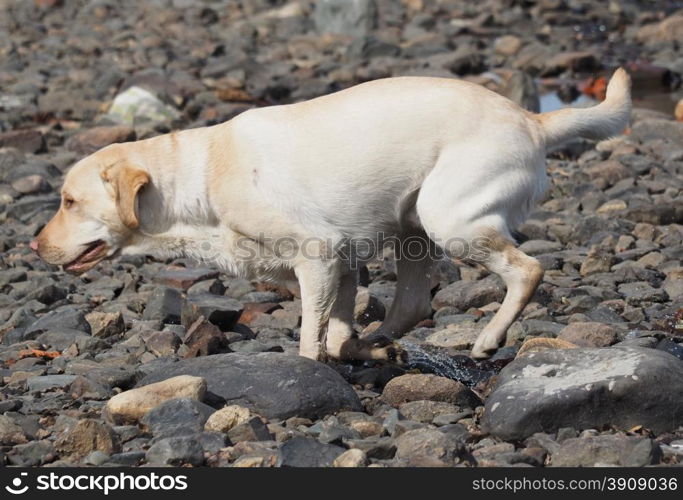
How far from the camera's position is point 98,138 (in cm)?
1272

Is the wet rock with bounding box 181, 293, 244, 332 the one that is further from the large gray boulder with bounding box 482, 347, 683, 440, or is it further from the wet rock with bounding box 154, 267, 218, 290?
the large gray boulder with bounding box 482, 347, 683, 440

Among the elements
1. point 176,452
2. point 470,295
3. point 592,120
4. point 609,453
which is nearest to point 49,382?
point 176,452

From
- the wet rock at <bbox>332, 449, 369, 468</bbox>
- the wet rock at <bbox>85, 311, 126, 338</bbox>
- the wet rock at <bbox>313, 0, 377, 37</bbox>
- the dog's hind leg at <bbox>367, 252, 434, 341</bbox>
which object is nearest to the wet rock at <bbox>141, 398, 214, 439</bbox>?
the wet rock at <bbox>332, 449, 369, 468</bbox>

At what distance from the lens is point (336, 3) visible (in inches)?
792

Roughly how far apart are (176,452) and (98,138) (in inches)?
321

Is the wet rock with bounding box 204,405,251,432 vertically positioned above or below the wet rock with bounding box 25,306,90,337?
above

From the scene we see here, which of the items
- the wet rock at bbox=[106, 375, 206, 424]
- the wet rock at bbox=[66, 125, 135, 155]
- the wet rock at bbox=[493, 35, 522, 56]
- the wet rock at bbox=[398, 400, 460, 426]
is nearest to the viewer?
the wet rock at bbox=[106, 375, 206, 424]

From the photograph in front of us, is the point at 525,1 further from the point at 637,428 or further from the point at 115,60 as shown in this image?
the point at 637,428

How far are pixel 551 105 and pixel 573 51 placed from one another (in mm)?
3736

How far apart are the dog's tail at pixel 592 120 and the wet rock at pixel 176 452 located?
285 centimetres

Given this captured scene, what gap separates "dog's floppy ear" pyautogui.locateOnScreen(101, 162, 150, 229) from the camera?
653 cm

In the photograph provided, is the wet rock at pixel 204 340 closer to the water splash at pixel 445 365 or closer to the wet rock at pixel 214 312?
the wet rock at pixel 214 312

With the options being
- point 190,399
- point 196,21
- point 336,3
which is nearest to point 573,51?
point 336,3

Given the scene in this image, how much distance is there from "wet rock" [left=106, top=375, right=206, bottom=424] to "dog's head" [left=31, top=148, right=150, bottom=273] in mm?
1212
